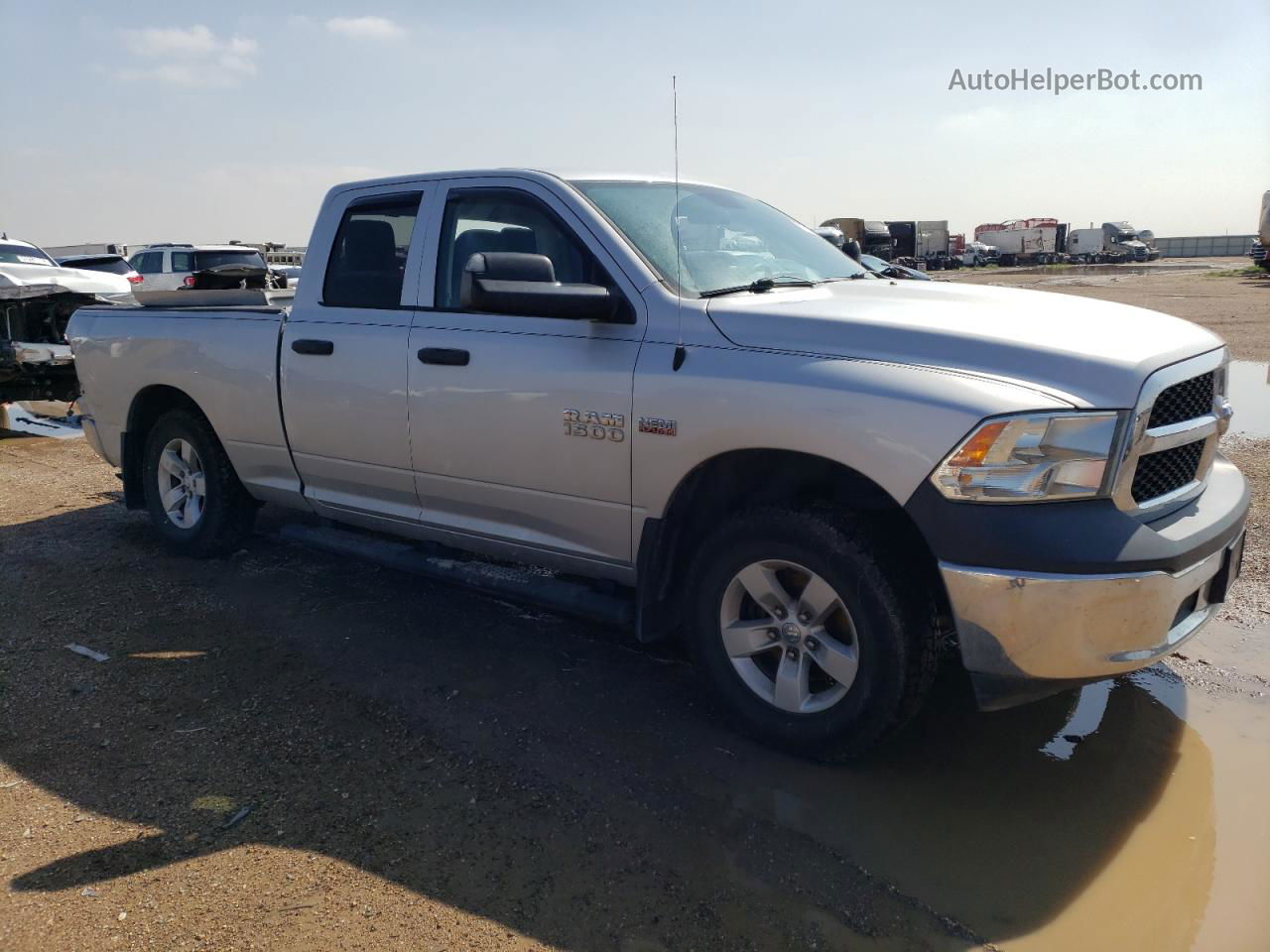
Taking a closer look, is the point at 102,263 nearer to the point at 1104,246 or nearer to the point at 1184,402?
the point at 1184,402

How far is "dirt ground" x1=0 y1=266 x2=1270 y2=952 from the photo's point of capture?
262 cm

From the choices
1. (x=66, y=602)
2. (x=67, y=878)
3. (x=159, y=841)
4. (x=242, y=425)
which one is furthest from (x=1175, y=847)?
(x=66, y=602)

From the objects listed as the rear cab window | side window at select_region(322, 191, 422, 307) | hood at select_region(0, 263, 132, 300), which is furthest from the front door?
the rear cab window

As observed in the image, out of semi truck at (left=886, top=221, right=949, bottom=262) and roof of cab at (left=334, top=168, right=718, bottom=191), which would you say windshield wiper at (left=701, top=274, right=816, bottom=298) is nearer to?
roof of cab at (left=334, top=168, right=718, bottom=191)

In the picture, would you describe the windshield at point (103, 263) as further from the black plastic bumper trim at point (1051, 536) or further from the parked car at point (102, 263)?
the black plastic bumper trim at point (1051, 536)

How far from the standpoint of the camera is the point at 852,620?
10.2 feet

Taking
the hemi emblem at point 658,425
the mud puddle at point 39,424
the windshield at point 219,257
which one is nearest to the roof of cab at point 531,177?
the hemi emblem at point 658,425

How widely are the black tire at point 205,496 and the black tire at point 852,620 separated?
3.22 m

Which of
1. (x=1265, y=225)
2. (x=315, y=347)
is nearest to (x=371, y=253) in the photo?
(x=315, y=347)

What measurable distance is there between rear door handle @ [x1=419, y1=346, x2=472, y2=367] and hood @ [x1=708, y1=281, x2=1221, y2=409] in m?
1.09

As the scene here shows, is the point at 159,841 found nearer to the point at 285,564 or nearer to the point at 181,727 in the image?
the point at 181,727

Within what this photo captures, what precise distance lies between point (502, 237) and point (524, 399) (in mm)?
795

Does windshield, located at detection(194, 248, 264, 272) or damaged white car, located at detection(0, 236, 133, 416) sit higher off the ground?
windshield, located at detection(194, 248, 264, 272)

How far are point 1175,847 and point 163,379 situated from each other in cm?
521
